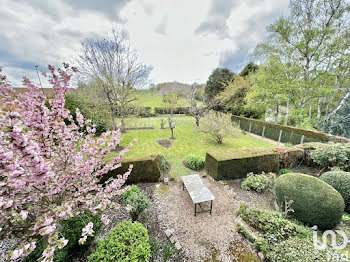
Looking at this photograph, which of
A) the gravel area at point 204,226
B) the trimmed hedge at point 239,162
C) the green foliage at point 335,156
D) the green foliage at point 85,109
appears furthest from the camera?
the green foliage at point 85,109

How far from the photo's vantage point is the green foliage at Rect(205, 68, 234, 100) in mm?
18531

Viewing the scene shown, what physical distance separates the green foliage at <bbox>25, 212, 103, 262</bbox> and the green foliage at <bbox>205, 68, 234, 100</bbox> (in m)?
19.1

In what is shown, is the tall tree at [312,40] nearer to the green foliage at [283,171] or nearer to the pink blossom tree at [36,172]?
the green foliage at [283,171]

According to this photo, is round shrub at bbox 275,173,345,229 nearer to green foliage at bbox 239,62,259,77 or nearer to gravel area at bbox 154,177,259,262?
gravel area at bbox 154,177,259,262

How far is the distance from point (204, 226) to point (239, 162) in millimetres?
3075

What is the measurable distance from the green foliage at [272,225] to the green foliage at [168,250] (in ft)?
6.58

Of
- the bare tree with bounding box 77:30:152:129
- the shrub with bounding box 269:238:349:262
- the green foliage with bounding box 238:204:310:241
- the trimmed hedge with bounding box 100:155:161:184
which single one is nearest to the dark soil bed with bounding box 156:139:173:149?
the bare tree with bounding box 77:30:152:129

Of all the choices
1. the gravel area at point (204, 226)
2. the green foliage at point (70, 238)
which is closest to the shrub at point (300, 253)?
the gravel area at point (204, 226)

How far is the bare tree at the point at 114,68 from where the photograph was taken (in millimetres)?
7875

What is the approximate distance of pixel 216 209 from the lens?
4074 millimetres

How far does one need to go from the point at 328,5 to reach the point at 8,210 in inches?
700

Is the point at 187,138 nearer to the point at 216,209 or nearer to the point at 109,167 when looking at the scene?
the point at 216,209

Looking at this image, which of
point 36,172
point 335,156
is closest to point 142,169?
point 36,172

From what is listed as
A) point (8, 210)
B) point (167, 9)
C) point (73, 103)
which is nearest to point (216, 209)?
point (8, 210)
